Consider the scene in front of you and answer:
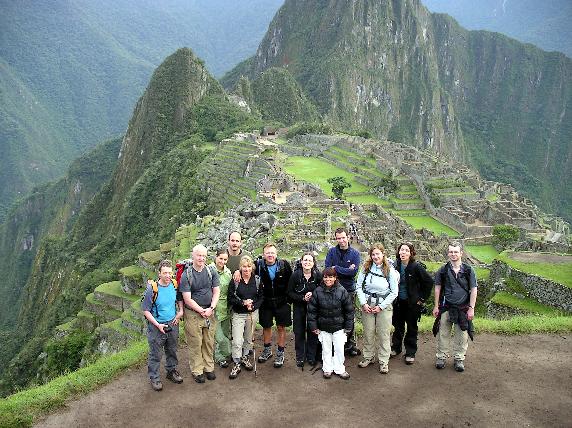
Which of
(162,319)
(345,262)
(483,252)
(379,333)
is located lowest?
(483,252)

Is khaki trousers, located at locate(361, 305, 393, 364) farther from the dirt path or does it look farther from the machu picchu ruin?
the machu picchu ruin

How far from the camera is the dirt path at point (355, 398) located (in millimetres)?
8164

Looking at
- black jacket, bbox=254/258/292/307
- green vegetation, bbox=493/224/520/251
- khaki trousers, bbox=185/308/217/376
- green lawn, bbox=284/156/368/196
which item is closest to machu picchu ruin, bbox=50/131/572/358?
green lawn, bbox=284/156/368/196

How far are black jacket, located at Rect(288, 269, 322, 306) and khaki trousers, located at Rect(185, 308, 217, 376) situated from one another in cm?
138

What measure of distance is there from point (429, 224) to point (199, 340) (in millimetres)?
39732

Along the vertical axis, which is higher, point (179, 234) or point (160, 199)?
point (179, 234)

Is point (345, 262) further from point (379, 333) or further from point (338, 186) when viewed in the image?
point (338, 186)

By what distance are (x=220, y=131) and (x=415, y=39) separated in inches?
4633

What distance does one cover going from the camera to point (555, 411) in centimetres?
827

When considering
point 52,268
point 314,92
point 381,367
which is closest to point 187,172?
point 52,268

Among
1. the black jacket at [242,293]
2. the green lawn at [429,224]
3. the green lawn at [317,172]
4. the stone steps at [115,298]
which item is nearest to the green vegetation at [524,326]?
the black jacket at [242,293]

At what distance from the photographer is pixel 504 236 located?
134ft

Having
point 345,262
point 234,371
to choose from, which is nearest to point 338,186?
point 345,262

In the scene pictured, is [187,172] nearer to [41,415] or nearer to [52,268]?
[52,268]
